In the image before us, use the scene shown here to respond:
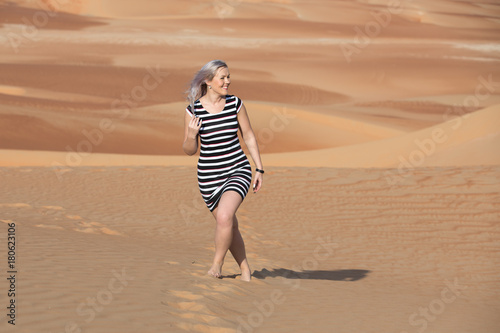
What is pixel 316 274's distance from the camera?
8297 mm

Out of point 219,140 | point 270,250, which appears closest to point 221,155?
point 219,140

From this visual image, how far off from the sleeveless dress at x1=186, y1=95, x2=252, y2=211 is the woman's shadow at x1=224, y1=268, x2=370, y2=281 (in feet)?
5.50

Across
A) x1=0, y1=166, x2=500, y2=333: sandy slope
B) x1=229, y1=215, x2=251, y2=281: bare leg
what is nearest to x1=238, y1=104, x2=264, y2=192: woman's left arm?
x1=229, y1=215, x2=251, y2=281: bare leg

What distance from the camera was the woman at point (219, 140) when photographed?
18.7ft

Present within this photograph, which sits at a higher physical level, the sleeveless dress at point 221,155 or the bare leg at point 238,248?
the sleeveless dress at point 221,155

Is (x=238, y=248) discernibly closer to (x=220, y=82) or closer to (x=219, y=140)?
(x=219, y=140)

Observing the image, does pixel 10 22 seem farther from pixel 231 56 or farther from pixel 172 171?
pixel 172 171

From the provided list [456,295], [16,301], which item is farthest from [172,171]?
[16,301]

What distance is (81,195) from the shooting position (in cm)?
1259

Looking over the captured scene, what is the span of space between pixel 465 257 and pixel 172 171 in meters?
6.64

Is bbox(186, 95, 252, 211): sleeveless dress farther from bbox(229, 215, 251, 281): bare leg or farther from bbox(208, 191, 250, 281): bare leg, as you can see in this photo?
bbox(229, 215, 251, 281): bare leg

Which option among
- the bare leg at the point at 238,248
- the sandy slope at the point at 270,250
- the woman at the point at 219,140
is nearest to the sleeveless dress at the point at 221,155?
the woman at the point at 219,140

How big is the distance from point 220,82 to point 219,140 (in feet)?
1.43

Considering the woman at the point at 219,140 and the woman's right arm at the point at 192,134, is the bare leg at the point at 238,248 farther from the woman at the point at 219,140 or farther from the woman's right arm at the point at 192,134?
the woman's right arm at the point at 192,134
